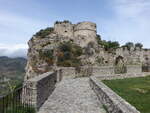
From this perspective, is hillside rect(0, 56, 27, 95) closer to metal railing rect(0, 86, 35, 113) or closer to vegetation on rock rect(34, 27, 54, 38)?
metal railing rect(0, 86, 35, 113)

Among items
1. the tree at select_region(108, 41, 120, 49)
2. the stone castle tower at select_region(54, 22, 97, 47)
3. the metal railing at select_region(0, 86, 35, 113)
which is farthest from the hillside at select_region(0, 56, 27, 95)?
the tree at select_region(108, 41, 120, 49)

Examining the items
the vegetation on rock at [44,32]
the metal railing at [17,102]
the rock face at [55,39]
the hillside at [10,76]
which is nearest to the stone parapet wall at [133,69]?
the rock face at [55,39]

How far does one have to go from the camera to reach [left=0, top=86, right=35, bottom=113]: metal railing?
8.40m

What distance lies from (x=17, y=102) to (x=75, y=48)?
30016 mm

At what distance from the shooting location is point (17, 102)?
396 inches

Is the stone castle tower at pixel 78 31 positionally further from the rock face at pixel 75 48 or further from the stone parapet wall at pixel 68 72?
the stone parapet wall at pixel 68 72

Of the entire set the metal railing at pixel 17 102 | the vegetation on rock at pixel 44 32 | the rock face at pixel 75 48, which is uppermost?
the vegetation on rock at pixel 44 32

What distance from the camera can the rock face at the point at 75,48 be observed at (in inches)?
1394

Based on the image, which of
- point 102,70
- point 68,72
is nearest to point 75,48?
point 102,70

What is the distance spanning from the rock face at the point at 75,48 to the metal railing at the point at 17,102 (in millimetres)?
22095

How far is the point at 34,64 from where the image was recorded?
3459cm

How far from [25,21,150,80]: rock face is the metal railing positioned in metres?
22.1

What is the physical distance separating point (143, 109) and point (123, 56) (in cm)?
3791

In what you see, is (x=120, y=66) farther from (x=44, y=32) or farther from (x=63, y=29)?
(x=44, y=32)
